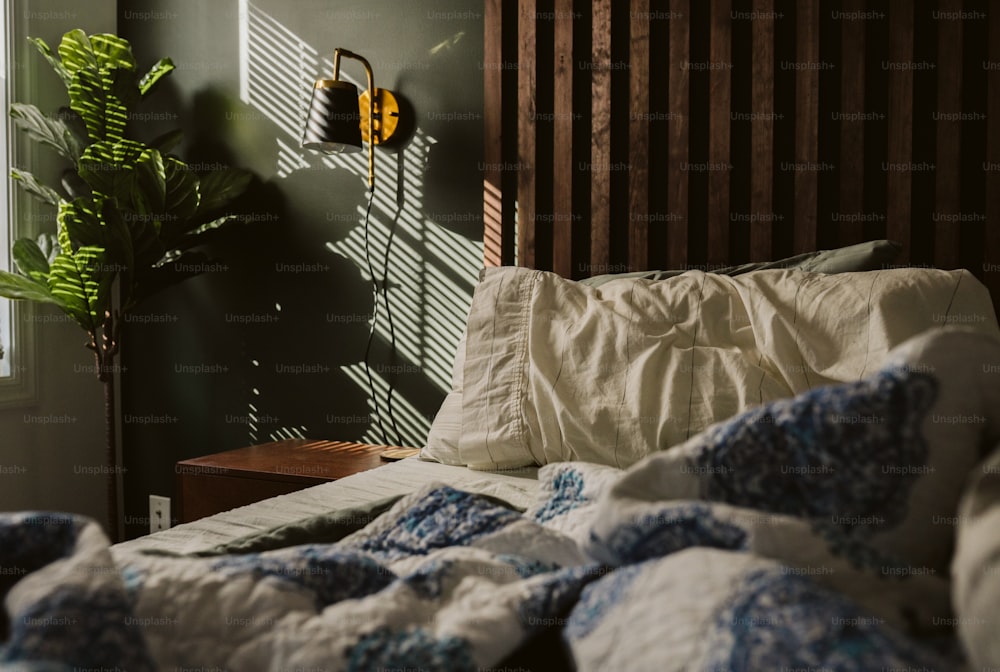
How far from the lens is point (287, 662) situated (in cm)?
59

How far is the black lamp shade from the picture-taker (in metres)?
2.45

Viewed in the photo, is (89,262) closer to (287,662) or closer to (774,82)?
(774,82)

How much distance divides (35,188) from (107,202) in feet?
1.19

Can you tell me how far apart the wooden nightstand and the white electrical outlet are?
2.84 feet

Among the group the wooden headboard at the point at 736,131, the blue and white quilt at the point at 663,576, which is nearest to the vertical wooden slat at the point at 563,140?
the wooden headboard at the point at 736,131

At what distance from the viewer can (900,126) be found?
6.55ft

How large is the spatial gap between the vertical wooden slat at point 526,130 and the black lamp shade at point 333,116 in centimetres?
50

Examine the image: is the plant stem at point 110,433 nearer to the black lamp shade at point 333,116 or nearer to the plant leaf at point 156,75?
the plant leaf at point 156,75

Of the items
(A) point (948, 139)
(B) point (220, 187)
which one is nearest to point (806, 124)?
(A) point (948, 139)

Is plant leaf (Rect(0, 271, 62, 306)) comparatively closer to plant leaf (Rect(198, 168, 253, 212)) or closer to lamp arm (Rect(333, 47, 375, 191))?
plant leaf (Rect(198, 168, 253, 212))

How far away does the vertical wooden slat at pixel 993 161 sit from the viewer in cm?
190

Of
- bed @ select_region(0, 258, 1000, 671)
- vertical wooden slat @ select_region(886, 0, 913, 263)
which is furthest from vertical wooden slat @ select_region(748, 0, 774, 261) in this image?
bed @ select_region(0, 258, 1000, 671)

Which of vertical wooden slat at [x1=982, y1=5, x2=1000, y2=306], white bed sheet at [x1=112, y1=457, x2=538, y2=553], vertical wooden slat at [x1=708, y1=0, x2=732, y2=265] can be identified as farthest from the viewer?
vertical wooden slat at [x1=708, y1=0, x2=732, y2=265]

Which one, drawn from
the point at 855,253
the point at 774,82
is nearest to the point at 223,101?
the point at 774,82
